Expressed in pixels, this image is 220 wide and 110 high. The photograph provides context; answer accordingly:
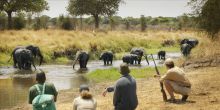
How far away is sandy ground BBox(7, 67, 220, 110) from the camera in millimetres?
16059

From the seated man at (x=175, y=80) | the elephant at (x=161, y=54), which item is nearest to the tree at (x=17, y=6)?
the elephant at (x=161, y=54)

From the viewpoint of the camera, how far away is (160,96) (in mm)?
18516

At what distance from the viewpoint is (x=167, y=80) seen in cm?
1596

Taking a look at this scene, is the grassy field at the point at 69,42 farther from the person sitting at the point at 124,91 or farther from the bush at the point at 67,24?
the person sitting at the point at 124,91

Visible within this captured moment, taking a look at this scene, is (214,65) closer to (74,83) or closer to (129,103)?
(74,83)

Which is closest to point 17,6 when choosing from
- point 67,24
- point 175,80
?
point 67,24

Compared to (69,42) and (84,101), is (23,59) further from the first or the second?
(84,101)

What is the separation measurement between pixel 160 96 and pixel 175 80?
2665 millimetres

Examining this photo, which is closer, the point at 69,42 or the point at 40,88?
the point at 40,88

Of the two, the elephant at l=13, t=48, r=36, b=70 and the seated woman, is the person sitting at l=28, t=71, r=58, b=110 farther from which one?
the elephant at l=13, t=48, r=36, b=70

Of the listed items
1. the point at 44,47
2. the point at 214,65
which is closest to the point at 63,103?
the point at 214,65

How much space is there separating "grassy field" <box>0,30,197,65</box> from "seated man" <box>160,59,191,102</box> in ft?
81.0

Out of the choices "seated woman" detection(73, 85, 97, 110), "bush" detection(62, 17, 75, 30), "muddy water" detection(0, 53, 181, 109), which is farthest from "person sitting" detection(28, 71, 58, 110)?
"bush" detection(62, 17, 75, 30)

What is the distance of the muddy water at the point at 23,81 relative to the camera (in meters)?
21.9
